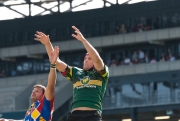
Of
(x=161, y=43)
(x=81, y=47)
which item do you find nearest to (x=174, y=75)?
(x=161, y=43)

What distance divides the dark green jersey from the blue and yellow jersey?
398 mm

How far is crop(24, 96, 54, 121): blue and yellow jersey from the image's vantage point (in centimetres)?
867

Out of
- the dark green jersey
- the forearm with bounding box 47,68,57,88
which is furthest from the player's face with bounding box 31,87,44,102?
the dark green jersey

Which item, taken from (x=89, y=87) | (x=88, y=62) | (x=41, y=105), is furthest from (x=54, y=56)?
(x=41, y=105)

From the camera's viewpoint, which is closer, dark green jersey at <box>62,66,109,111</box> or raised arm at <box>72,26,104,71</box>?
raised arm at <box>72,26,104,71</box>

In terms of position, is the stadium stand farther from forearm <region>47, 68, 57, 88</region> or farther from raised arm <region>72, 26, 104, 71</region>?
raised arm <region>72, 26, 104, 71</region>

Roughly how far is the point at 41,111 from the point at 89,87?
754 millimetres

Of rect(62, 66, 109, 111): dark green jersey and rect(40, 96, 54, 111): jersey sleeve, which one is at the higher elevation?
rect(62, 66, 109, 111): dark green jersey

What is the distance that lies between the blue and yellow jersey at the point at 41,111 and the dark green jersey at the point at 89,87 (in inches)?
15.7

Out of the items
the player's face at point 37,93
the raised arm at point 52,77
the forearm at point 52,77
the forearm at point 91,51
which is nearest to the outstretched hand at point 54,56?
the raised arm at point 52,77

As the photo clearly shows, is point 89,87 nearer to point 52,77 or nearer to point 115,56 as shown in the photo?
point 52,77

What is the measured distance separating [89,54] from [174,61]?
37223 millimetres

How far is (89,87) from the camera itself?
8414 millimetres

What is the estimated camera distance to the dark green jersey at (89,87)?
8359 mm
